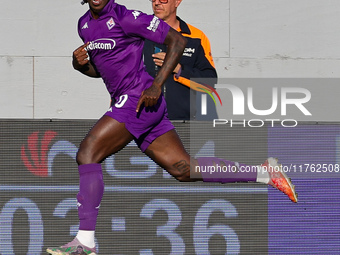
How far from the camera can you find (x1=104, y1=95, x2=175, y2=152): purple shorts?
5.13 m

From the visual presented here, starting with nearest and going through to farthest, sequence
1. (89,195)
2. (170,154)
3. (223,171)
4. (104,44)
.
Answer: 1. (89,195)
2. (104,44)
3. (170,154)
4. (223,171)

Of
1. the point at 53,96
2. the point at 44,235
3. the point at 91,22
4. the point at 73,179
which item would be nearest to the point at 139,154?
the point at 73,179

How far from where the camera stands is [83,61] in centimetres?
536

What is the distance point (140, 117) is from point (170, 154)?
348 mm

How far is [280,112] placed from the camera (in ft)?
27.2

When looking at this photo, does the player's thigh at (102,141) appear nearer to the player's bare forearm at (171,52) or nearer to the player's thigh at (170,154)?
the player's thigh at (170,154)

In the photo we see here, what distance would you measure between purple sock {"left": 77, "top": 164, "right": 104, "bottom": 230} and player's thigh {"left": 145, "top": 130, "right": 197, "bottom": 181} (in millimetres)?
487

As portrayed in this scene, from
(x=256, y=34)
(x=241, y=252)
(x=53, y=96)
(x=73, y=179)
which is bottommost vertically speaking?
(x=241, y=252)

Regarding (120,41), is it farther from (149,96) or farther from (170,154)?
(170,154)

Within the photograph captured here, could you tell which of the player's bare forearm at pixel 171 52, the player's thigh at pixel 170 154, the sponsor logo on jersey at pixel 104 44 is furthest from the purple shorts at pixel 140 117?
the sponsor logo on jersey at pixel 104 44

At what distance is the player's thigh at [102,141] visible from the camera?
4980 millimetres

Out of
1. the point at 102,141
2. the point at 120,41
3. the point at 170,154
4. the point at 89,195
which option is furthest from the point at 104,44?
the point at 89,195

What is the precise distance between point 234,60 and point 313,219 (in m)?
2.53

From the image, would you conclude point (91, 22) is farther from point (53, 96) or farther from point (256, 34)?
point (256, 34)
